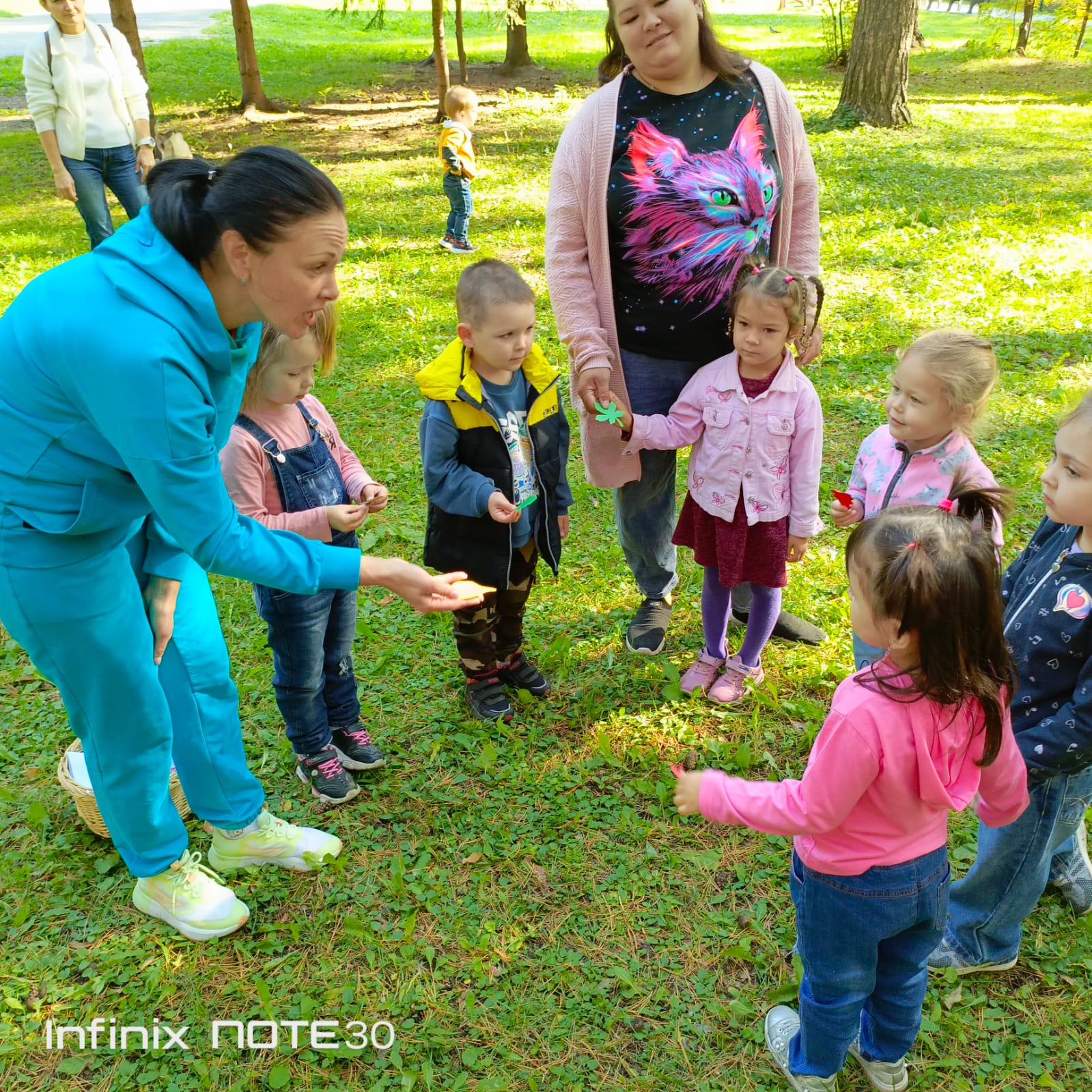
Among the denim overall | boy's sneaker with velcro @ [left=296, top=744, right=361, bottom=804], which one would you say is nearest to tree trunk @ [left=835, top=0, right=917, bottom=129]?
the denim overall

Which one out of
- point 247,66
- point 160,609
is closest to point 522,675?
point 160,609

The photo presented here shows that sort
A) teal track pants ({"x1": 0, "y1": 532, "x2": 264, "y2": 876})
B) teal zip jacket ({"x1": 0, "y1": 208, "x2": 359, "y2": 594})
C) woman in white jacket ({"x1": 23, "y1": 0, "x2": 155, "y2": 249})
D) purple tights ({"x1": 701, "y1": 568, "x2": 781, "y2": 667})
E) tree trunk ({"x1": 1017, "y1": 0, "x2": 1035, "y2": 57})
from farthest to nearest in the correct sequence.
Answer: tree trunk ({"x1": 1017, "y1": 0, "x2": 1035, "y2": 57}) < woman in white jacket ({"x1": 23, "y1": 0, "x2": 155, "y2": 249}) < purple tights ({"x1": 701, "y1": 568, "x2": 781, "y2": 667}) < teal track pants ({"x1": 0, "y1": 532, "x2": 264, "y2": 876}) < teal zip jacket ({"x1": 0, "y1": 208, "x2": 359, "y2": 594})

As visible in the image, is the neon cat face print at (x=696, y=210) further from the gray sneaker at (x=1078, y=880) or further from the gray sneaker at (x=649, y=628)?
the gray sneaker at (x=1078, y=880)

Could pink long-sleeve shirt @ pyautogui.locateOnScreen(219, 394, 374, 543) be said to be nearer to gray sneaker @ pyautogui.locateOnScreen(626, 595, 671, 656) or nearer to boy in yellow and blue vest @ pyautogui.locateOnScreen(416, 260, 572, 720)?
boy in yellow and blue vest @ pyautogui.locateOnScreen(416, 260, 572, 720)

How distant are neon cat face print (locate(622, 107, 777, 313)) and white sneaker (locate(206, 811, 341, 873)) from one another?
6.74ft

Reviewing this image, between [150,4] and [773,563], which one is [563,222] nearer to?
[773,563]

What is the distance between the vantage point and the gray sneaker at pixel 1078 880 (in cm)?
255

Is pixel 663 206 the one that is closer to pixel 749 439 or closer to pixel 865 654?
pixel 749 439

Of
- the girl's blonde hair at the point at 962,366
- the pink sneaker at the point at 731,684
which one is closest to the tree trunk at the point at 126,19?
the pink sneaker at the point at 731,684

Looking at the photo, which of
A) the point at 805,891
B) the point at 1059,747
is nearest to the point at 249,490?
the point at 805,891

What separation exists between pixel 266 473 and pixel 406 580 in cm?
66

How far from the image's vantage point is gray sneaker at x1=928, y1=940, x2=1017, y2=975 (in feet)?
7.88

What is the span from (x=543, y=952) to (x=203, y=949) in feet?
3.13

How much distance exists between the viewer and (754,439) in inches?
116
